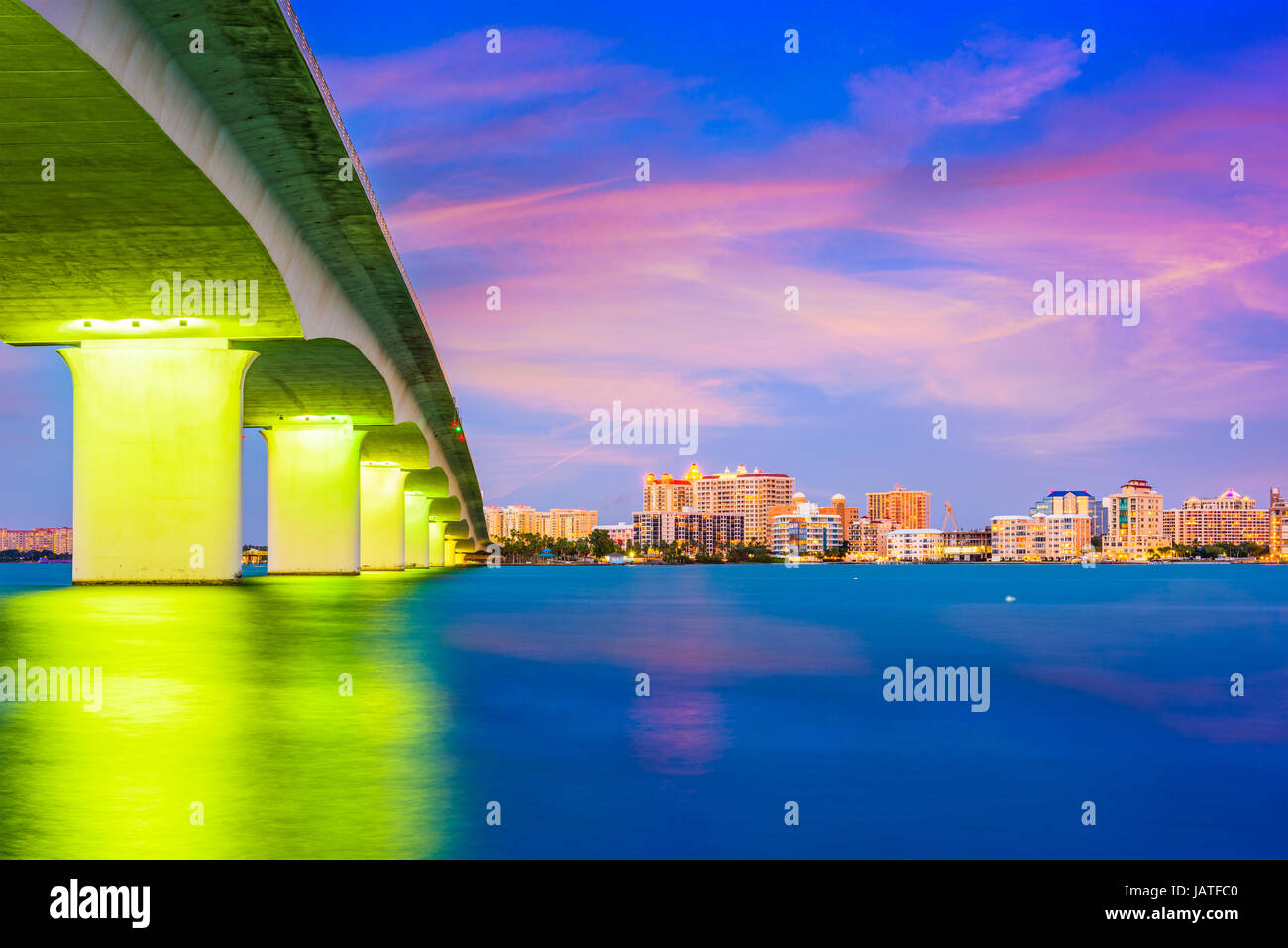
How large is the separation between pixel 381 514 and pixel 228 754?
249ft

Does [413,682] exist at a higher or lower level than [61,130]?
lower

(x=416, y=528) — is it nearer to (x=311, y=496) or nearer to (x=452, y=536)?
(x=452, y=536)

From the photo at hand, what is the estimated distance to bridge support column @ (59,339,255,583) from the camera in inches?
1425

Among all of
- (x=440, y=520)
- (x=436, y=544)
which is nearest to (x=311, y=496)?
(x=440, y=520)

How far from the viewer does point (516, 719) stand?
10664 millimetres

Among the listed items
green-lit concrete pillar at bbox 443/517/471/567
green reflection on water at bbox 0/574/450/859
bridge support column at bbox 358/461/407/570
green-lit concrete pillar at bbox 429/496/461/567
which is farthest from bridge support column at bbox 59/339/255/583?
green-lit concrete pillar at bbox 443/517/471/567

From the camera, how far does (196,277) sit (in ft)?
97.8

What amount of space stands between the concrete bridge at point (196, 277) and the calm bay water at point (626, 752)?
830cm

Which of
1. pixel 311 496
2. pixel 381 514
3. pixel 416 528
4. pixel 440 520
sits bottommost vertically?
pixel 416 528

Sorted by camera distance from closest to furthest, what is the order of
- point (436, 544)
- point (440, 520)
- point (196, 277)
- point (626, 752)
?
1. point (626, 752)
2. point (196, 277)
3. point (440, 520)
4. point (436, 544)

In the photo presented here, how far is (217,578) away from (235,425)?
16.6 ft

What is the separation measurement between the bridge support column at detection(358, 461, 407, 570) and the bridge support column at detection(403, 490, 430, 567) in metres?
25.4
